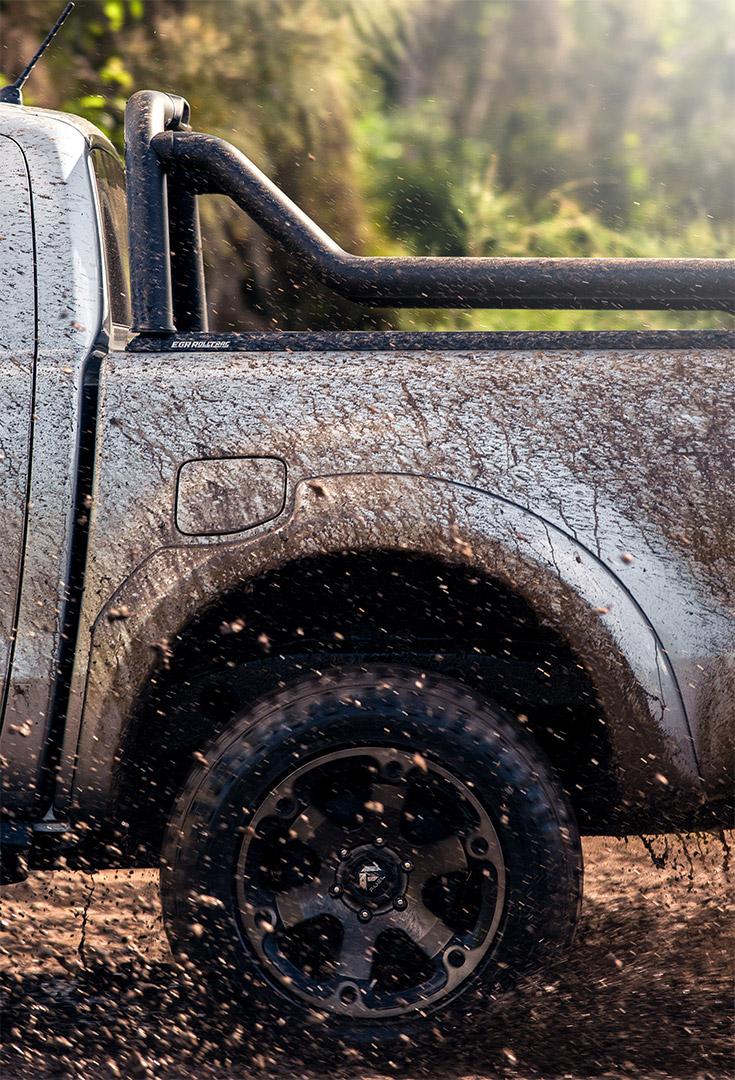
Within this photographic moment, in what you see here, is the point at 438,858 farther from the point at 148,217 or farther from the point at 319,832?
the point at 148,217

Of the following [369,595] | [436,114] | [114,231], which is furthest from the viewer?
[436,114]

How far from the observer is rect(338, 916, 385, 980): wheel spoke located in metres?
2.93

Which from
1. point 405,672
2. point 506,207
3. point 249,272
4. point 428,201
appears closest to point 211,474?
point 405,672

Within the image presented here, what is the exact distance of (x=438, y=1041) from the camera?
290 centimetres

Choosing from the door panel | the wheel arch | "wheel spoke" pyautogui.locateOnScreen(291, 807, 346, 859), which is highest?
the door panel

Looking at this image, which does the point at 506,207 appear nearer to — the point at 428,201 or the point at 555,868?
the point at 428,201

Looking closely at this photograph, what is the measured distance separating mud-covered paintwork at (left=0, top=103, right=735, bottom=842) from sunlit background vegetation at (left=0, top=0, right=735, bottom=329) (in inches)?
166

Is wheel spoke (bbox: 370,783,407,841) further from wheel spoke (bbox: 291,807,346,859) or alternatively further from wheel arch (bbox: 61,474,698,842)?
wheel arch (bbox: 61,474,698,842)

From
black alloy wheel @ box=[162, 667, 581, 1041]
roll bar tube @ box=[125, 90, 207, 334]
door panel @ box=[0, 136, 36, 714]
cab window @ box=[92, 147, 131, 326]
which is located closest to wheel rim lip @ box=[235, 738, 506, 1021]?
black alloy wheel @ box=[162, 667, 581, 1041]

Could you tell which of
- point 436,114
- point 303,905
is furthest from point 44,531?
point 436,114

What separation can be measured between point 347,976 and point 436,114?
10901 mm

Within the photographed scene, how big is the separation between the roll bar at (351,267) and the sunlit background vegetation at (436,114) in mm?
3617

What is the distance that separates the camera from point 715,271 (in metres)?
3.20

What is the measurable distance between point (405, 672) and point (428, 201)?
7170 millimetres
